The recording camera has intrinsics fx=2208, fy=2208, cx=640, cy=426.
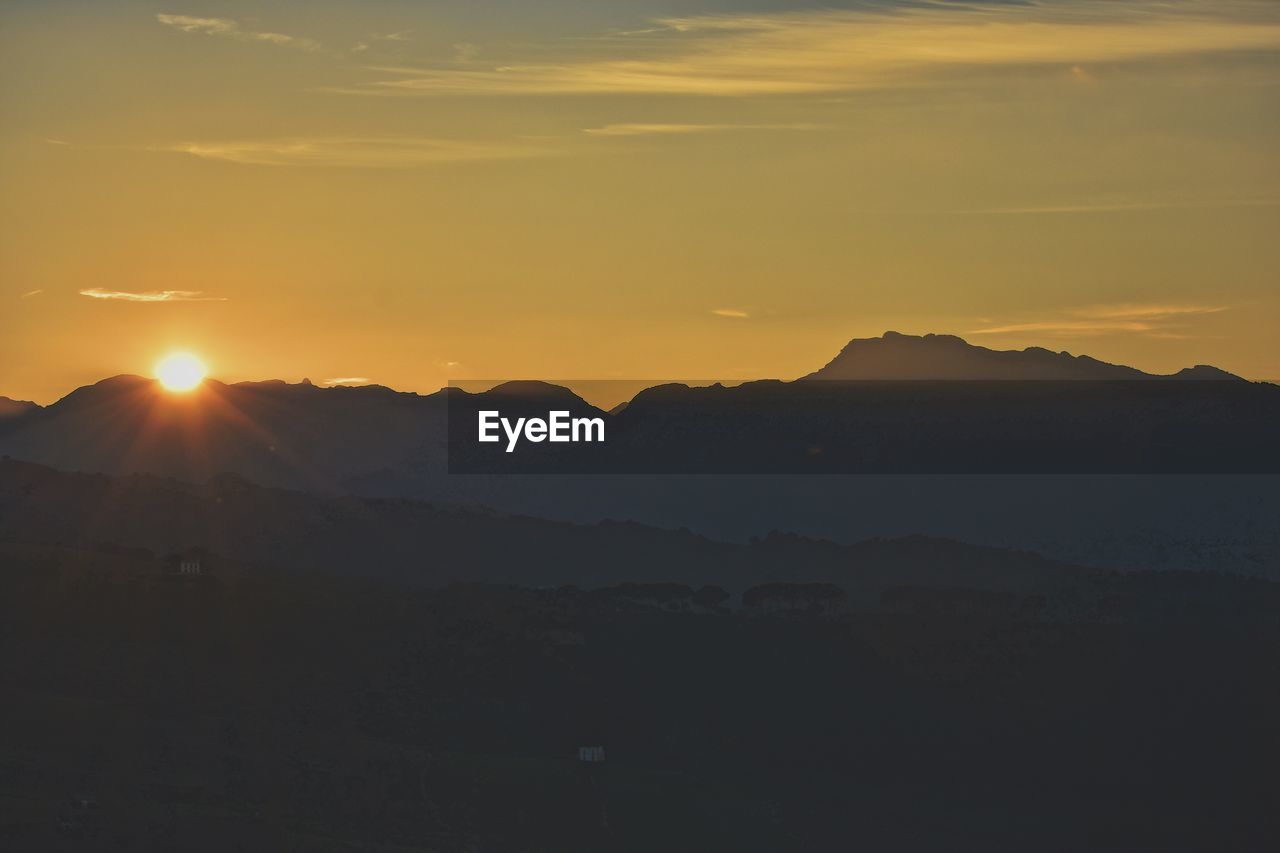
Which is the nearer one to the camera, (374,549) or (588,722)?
(588,722)

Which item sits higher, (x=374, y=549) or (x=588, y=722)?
(x=374, y=549)

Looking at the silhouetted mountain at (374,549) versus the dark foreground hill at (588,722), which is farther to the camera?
the silhouetted mountain at (374,549)

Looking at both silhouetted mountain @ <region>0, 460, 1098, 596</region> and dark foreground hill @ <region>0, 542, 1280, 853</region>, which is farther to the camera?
silhouetted mountain @ <region>0, 460, 1098, 596</region>

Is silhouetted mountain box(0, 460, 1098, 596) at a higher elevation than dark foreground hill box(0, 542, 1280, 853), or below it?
higher

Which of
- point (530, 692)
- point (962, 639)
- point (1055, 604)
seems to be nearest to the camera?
point (530, 692)

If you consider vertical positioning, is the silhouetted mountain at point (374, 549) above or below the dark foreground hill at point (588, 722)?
above

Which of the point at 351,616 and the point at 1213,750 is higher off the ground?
the point at 351,616

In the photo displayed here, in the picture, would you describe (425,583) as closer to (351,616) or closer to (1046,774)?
(351,616)

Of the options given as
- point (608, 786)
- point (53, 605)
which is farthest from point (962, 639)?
Result: point (53, 605)
